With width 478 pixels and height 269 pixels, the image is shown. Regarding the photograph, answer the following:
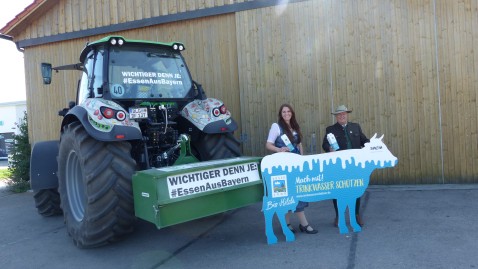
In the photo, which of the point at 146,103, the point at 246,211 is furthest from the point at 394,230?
the point at 146,103

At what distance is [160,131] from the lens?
16.0ft

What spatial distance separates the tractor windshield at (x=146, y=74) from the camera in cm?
501

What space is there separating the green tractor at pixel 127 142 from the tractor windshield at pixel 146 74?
1 cm

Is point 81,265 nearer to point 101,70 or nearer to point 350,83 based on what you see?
point 101,70

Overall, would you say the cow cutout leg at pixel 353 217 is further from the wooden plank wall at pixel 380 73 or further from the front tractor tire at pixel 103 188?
the wooden plank wall at pixel 380 73

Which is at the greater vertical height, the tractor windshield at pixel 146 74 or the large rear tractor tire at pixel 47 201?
the tractor windshield at pixel 146 74

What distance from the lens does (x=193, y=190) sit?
3908 millimetres

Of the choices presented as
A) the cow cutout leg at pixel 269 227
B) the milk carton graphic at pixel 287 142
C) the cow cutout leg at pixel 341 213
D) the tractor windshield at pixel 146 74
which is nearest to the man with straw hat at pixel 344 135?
the cow cutout leg at pixel 341 213

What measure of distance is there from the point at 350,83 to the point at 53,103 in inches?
281

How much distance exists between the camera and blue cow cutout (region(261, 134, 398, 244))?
4355 mm

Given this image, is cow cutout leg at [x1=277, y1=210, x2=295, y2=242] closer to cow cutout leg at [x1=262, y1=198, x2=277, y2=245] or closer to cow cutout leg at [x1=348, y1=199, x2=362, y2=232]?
cow cutout leg at [x1=262, y1=198, x2=277, y2=245]

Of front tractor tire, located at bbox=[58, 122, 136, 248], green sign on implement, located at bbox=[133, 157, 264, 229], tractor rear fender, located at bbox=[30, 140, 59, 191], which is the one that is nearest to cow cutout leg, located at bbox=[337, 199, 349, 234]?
green sign on implement, located at bbox=[133, 157, 264, 229]

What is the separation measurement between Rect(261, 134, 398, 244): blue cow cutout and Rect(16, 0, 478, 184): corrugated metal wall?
2624 mm

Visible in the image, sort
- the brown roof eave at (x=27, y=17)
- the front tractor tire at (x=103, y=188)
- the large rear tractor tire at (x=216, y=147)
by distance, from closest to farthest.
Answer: the front tractor tire at (x=103, y=188), the large rear tractor tire at (x=216, y=147), the brown roof eave at (x=27, y=17)
